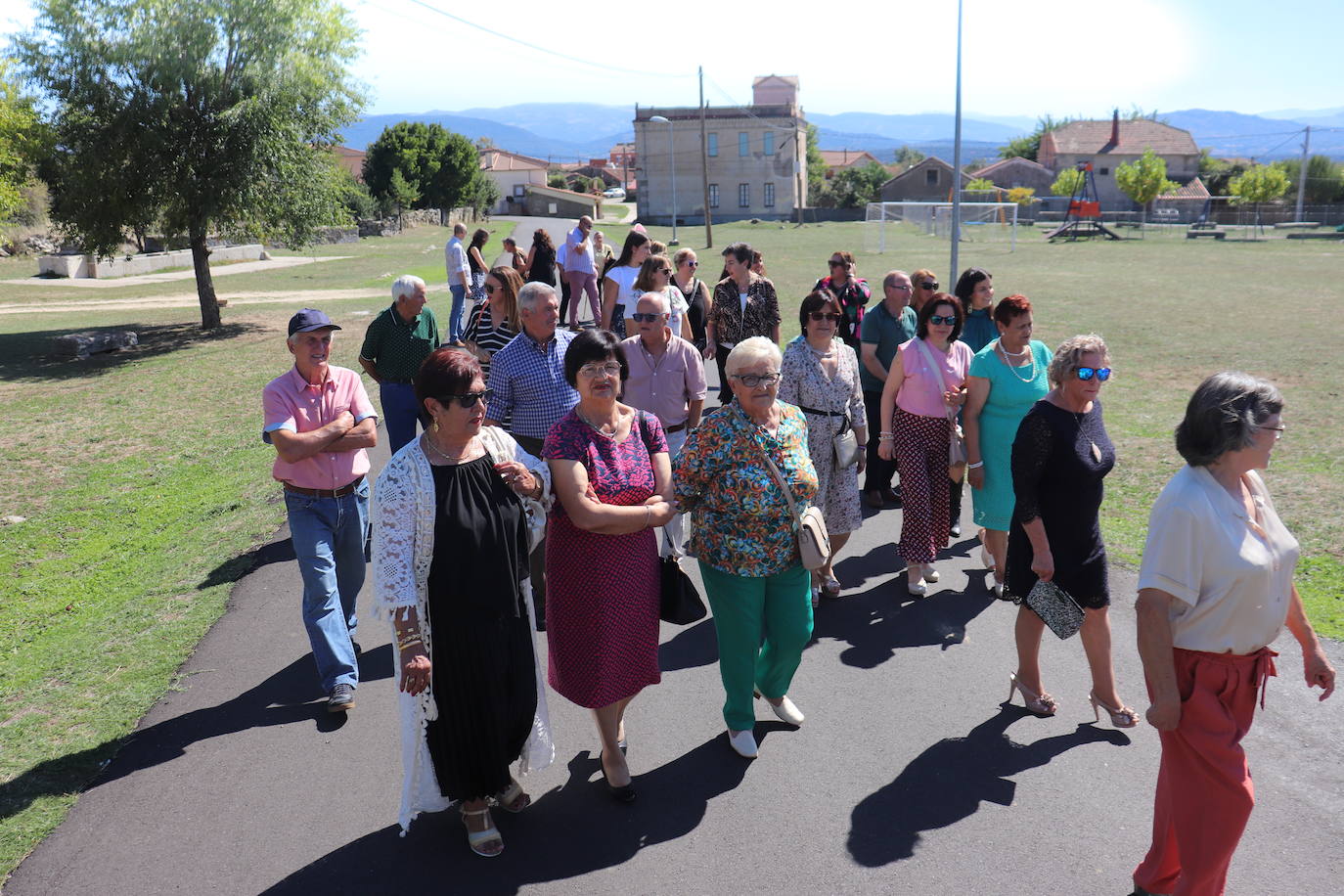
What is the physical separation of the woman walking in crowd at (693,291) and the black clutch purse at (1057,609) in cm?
493

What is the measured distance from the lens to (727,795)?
4277 millimetres

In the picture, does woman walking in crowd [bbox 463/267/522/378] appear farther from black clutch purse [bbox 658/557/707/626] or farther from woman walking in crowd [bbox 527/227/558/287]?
woman walking in crowd [bbox 527/227/558/287]

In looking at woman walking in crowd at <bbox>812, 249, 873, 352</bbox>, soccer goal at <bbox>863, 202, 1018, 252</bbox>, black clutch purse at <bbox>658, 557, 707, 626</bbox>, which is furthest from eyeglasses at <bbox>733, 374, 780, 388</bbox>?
soccer goal at <bbox>863, 202, 1018, 252</bbox>

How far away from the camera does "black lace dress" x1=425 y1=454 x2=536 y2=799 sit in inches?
146

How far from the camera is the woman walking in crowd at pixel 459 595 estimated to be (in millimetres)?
3617

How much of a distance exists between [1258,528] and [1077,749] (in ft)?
5.99

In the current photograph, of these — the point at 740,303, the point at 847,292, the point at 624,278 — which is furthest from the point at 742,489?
the point at 624,278

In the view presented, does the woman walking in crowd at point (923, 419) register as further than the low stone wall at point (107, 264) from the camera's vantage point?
No

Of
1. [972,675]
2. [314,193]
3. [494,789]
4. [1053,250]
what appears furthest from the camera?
[1053,250]

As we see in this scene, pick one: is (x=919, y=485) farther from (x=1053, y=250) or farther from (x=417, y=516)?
(x=1053, y=250)

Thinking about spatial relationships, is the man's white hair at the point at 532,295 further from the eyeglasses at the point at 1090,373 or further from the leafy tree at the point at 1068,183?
the leafy tree at the point at 1068,183

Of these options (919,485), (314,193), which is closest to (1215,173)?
(314,193)

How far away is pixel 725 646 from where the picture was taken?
179 inches

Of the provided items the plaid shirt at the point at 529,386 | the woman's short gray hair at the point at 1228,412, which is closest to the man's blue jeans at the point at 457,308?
the plaid shirt at the point at 529,386
